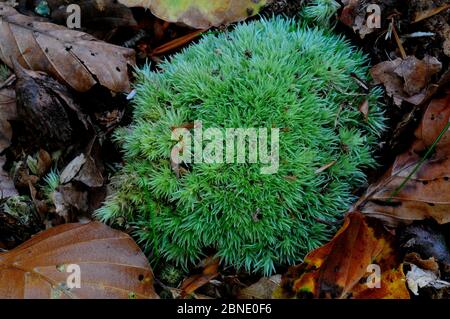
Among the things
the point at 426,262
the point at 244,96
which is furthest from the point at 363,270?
the point at 244,96

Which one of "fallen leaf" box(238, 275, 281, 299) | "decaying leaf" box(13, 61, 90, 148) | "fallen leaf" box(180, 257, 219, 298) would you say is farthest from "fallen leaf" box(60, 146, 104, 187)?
"fallen leaf" box(238, 275, 281, 299)

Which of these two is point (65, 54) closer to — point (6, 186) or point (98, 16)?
point (98, 16)

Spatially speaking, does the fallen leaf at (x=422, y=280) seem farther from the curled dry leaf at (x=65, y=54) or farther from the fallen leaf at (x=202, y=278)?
the curled dry leaf at (x=65, y=54)

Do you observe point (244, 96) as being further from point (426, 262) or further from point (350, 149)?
point (426, 262)

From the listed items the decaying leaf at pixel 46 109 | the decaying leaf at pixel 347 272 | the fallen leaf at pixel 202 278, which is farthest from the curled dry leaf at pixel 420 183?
the decaying leaf at pixel 46 109

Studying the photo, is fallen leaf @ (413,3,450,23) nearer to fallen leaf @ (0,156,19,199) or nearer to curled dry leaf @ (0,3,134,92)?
curled dry leaf @ (0,3,134,92)

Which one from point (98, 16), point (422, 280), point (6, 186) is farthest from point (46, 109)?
point (422, 280)
